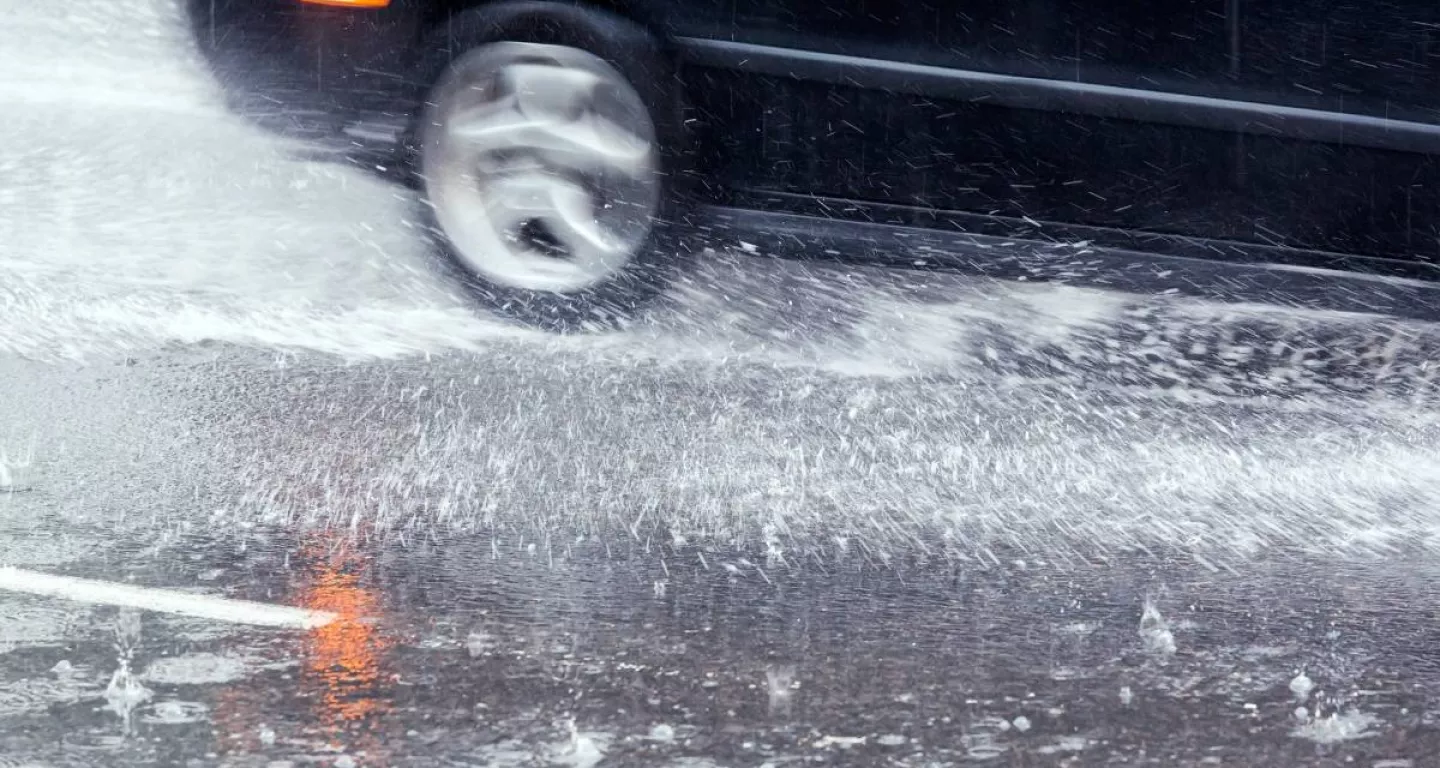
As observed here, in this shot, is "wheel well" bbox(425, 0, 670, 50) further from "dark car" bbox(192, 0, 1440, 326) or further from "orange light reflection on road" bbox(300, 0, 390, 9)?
"orange light reflection on road" bbox(300, 0, 390, 9)

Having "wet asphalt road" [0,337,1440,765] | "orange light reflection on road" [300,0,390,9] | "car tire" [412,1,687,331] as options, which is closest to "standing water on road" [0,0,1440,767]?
"wet asphalt road" [0,337,1440,765]

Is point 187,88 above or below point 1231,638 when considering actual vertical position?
above

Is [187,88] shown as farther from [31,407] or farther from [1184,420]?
[1184,420]

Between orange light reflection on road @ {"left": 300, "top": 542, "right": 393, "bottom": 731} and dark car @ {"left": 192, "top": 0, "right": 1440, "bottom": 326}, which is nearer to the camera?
orange light reflection on road @ {"left": 300, "top": 542, "right": 393, "bottom": 731}

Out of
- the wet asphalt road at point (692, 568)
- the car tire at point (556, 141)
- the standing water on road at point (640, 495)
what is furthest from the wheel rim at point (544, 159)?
the wet asphalt road at point (692, 568)

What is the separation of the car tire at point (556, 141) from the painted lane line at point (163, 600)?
179cm

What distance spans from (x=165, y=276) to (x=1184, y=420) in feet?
10.5

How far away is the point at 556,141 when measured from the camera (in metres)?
4.75

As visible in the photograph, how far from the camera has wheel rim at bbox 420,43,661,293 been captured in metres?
4.74

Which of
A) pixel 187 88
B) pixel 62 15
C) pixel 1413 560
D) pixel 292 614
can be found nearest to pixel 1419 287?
pixel 1413 560

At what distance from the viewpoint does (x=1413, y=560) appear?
393 cm

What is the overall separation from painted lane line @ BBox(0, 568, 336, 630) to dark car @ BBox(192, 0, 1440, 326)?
1786mm

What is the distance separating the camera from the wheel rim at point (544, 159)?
187 inches

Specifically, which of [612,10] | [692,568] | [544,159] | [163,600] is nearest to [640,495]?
[692,568]
